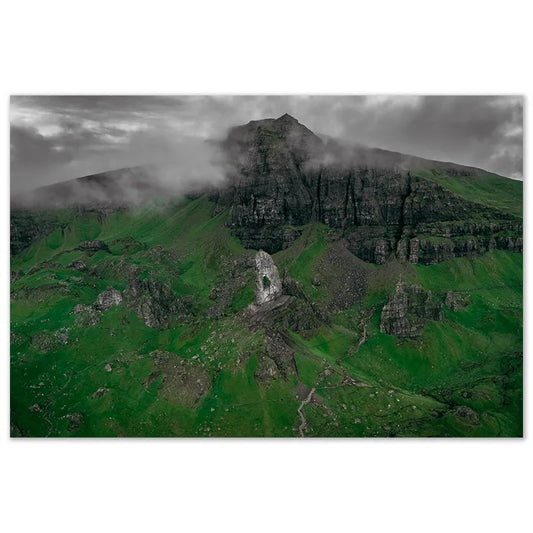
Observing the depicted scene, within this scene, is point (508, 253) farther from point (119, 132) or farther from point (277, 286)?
point (119, 132)

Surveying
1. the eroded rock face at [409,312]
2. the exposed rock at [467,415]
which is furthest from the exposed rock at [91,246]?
the exposed rock at [467,415]

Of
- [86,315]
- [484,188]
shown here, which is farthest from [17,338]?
[484,188]

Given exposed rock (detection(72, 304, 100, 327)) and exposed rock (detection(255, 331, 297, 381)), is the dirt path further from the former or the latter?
exposed rock (detection(72, 304, 100, 327))

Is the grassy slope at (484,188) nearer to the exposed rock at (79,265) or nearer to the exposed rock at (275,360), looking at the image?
the exposed rock at (275,360)

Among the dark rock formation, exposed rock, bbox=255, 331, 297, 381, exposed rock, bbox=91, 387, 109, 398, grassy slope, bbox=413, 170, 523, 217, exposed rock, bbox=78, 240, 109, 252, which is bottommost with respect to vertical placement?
exposed rock, bbox=91, 387, 109, 398

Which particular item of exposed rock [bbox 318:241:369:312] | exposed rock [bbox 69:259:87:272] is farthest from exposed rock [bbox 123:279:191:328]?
exposed rock [bbox 318:241:369:312]
